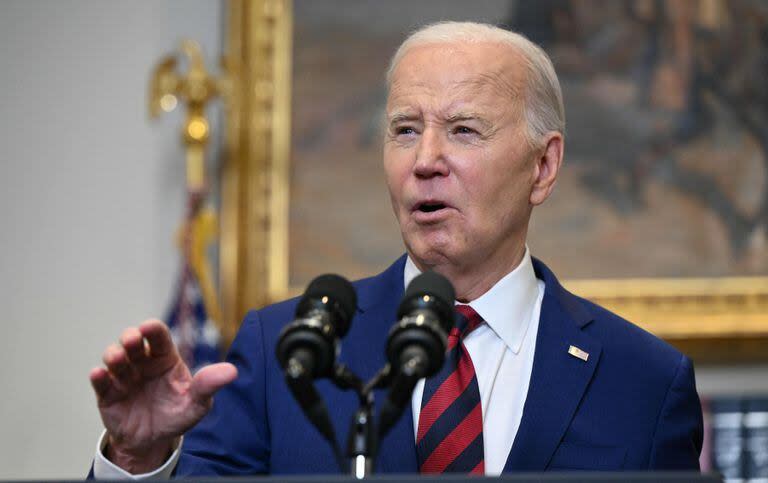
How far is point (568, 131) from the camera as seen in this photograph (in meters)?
5.73

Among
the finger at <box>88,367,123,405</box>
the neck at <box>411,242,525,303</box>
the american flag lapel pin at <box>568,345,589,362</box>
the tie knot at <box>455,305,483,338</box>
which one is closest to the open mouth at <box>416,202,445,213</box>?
the neck at <box>411,242,525,303</box>

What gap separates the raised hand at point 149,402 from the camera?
7.77 ft

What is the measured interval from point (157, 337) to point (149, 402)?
22 centimetres

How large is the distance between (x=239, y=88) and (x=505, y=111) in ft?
9.67

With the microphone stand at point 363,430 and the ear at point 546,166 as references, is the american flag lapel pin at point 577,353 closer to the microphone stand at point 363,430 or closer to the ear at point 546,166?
the ear at point 546,166

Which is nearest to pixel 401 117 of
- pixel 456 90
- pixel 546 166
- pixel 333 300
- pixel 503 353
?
pixel 456 90

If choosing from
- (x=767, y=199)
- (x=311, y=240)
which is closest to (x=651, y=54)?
(x=767, y=199)

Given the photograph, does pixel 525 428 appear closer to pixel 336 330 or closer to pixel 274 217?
pixel 336 330

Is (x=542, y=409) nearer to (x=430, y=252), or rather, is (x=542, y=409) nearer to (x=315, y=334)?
(x=430, y=252)

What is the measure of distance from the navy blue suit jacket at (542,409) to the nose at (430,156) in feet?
1.16

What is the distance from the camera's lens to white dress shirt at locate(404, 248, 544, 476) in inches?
110

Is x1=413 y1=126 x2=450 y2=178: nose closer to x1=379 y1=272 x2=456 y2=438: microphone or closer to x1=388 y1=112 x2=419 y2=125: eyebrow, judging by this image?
x1=388 y1=112 x2=419 y2=125: eyebrow

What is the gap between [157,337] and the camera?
2.29 meters

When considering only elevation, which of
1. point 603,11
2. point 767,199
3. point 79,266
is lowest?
point 79,266
